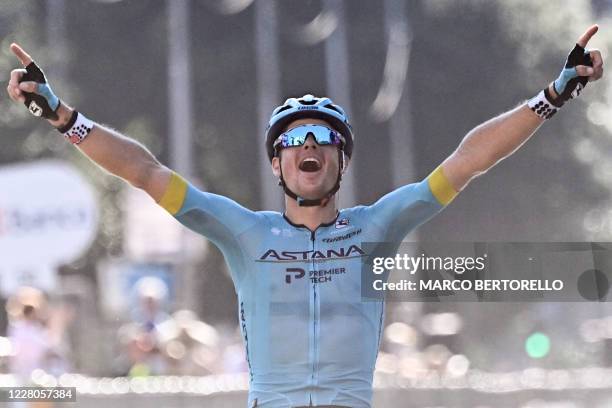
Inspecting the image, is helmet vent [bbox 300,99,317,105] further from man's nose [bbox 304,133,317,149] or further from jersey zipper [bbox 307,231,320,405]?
jersey zipper [bbox 307,231,320,405]

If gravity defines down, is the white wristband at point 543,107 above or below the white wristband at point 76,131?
above

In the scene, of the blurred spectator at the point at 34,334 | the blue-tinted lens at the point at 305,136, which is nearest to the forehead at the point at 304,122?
the blue-tinted lens at the point at 305,136

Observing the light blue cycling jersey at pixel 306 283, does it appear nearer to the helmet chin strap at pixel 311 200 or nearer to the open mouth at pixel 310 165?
the helmet chin strap at pixel 311 200

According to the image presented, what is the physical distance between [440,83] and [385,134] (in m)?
0.42

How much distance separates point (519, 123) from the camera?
3998mm

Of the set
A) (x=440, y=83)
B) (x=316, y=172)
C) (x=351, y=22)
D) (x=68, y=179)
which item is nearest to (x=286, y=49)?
(x=351, y=22)

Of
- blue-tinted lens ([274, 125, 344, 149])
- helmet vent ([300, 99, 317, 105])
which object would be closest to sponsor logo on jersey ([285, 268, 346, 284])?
blue-tinted lens ([274, 125, 344, 149])

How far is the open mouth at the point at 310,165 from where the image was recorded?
13.8ft

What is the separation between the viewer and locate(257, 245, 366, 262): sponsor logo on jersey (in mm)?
4102

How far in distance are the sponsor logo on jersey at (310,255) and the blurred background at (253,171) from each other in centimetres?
166

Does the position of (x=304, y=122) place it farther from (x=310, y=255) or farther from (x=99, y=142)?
(x=99, y=142)

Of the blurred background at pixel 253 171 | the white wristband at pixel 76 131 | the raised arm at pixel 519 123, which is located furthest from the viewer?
the blurred background at pixel 253 171

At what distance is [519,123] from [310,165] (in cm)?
84

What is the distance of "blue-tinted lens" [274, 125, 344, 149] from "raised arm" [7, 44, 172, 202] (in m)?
0.49
